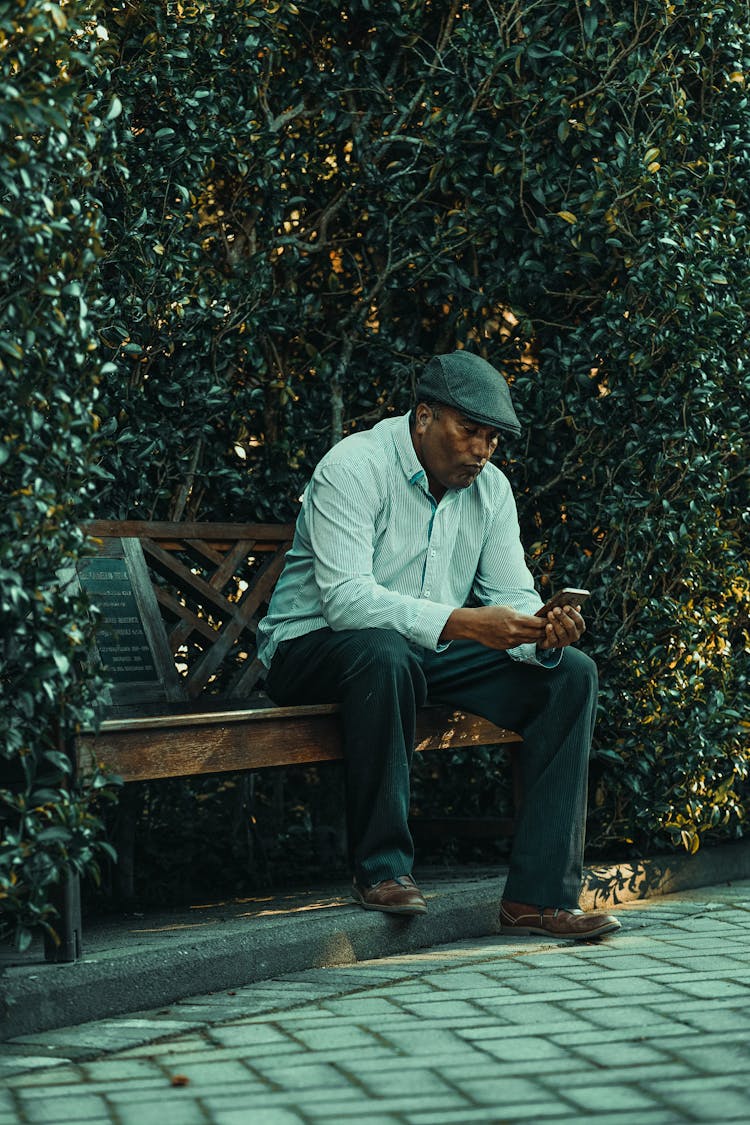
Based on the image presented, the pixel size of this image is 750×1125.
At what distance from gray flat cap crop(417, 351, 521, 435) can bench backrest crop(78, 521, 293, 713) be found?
3.15 feet

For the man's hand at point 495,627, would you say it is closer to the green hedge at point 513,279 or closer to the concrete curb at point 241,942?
the concrete curb at point 241,942

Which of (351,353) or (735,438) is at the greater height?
(351,353)

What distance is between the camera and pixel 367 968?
4.34 m

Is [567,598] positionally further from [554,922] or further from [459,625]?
[554,922]

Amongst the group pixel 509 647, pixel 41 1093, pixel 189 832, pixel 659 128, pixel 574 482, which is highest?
pixel 659 128

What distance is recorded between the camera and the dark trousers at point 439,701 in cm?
448

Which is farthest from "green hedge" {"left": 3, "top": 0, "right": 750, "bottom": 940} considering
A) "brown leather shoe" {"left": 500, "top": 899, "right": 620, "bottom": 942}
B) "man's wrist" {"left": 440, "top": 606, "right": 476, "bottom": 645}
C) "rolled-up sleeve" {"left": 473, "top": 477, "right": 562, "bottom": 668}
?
"man's wrist" {"left": 440, "top": 606, "right": 476, "bottom": 645}

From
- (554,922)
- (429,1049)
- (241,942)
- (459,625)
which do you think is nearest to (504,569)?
(459,625)

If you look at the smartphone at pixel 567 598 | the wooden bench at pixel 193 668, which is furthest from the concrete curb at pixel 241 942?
the smartphone at pixel 567 598

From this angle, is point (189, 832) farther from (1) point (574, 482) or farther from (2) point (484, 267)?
(2) point (484, 267)

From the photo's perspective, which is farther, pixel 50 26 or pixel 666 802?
pixel 666 802

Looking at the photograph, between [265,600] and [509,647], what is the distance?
118cm

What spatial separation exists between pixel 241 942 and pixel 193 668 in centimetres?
127

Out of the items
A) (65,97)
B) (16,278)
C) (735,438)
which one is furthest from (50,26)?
(735,438)
